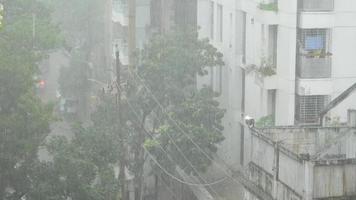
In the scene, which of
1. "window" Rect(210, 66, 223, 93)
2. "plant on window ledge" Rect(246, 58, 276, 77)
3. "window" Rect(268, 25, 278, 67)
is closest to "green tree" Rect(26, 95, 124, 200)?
"plant on window ledge" Rect(246, 58, 276, 77)

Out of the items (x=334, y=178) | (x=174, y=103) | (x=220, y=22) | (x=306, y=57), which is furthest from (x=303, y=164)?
(x=220, y=22)

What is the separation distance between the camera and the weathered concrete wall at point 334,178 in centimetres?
2072

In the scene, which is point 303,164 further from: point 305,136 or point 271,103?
point 271,103

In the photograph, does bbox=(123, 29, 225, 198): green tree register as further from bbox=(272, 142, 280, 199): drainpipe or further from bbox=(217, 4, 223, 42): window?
bbox=(272, 142, 280, 199): drainpipe

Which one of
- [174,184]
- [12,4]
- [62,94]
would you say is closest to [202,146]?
[174,184]

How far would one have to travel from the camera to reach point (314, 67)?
32344 millimetres

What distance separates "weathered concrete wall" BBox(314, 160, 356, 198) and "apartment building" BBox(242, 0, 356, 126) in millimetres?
9798

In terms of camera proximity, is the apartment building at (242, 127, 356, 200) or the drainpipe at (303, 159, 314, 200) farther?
the apartment building at (242, 127, 356, 200)

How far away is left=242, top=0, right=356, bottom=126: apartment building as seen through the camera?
31922mm

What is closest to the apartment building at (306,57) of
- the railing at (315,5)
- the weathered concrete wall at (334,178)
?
the railing at (315,5)

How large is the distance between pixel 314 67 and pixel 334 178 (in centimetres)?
1204

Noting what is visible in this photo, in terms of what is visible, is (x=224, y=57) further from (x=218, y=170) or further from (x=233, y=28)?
(x=218, y=170)

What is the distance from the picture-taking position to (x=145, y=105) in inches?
1442

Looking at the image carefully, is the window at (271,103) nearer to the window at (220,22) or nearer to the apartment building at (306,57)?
the apartment building at (306,57)
